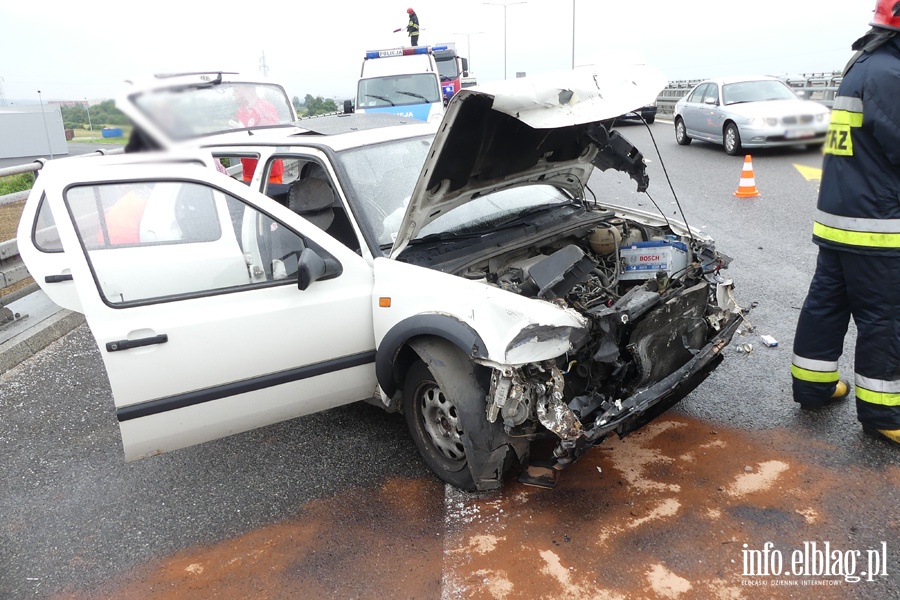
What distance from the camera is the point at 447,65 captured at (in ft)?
71.7

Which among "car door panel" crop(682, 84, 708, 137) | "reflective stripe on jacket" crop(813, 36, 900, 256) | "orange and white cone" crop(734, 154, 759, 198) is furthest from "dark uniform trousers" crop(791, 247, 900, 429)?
"car door panel" crop(682, 84, 708, 137)

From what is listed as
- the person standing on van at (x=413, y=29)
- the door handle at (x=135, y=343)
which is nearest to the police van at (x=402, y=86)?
the person standing on van at (x=413, y=29)

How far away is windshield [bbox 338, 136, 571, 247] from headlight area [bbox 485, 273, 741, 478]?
107 cm

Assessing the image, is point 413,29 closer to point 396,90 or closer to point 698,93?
point 396,90

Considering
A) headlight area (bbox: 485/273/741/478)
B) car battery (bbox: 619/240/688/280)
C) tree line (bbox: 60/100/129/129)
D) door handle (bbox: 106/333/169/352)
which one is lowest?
headlight area (bbox: 485/273/741/478)

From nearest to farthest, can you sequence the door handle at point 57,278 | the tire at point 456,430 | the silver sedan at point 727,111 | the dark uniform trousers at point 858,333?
the tire at point 456,430 → the dark uniform trousers at point 858,333 → the door handle at point 57,278 → the silver sedan at point 727,111

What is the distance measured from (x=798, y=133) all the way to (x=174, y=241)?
314cm

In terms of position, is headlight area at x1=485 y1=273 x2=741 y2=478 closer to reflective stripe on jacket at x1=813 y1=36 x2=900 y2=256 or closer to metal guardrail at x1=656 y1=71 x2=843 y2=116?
reflective stripe on jacket at x1=813 y1=36 x2=900 y2=256

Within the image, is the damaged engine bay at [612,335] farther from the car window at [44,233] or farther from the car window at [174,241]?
the car window at [44,233]

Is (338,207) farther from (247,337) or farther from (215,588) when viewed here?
(215,588)

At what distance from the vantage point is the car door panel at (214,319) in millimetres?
3012

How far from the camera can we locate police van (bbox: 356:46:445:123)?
1517 cm

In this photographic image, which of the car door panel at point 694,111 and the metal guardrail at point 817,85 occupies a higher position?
the metal guardrail at point 817,85

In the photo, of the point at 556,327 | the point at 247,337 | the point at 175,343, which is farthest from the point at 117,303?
the point at 556,327
